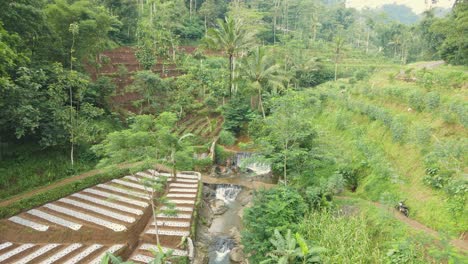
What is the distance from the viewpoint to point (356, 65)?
41812mm

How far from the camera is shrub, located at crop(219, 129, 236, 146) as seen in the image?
76.9 feet

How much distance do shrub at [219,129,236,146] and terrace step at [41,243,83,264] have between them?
542 inches

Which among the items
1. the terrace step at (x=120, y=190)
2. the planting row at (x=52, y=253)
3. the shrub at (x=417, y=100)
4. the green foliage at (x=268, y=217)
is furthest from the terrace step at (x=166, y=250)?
the shrub at (x=417, y=100)

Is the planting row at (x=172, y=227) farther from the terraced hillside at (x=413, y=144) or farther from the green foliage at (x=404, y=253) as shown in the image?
the terraced hillside at (x=413, y=144)

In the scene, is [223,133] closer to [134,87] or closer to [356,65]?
[134,87]

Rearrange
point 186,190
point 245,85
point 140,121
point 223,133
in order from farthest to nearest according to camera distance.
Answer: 1. point 245,85
2. point 223,133
3. point 186,190
4. point 140,121

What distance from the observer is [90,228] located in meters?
11.6

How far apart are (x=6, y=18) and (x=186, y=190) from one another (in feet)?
37.0

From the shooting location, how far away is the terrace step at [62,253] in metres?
10.0

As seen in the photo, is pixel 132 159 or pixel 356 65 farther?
pixel 356 65

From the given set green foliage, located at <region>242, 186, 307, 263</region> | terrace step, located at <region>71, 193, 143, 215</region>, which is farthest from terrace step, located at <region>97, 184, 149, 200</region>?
green foliage, located at <region>242, 186, 307, 263</region>

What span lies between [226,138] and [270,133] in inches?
339

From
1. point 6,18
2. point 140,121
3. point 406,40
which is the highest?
point 406,40

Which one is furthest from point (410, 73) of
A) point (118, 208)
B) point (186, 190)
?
point (118, 208)
